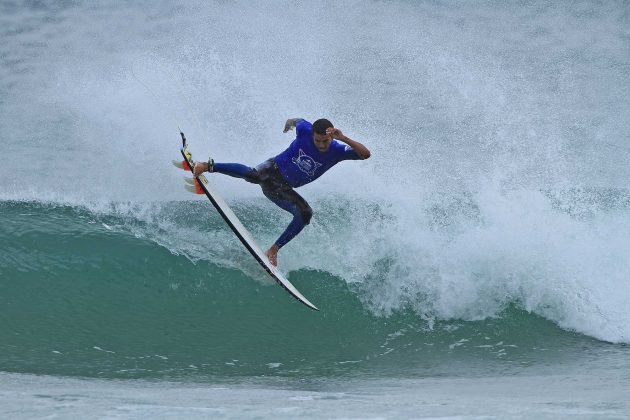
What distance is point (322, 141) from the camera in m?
6.26

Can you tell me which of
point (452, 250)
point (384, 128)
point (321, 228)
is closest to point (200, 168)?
point (321, 228)

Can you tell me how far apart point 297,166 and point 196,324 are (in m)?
1.61

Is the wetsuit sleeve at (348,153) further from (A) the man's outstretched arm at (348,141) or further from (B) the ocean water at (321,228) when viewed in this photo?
(B) the ocean water at (321,228)

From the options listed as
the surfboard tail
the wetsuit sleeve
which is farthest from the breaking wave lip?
the wetsuit sleeve

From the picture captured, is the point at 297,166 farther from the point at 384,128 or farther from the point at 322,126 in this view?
the point at 384,128

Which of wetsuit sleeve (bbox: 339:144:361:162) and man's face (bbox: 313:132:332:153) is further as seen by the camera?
wetsuit sleeve (bbox: 339:144:361:162)

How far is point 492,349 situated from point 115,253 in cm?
367

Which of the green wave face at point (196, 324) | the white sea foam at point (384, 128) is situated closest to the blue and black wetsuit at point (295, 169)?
the green wave face at point (196, 324)

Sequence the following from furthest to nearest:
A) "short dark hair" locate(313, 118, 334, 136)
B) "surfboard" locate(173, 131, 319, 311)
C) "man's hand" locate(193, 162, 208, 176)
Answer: "surfboard" locate(173, 131, 319, 311)
"man's hand" locate(193, 162, 208, 176)
"short dark hair" locate(313, 118, 334, 136)

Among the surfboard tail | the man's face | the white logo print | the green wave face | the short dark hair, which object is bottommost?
the green wave face

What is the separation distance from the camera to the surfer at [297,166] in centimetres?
637

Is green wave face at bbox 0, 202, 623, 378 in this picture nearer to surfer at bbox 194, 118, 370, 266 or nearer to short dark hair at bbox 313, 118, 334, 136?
surfer at bbox 194, 118, 370, 266

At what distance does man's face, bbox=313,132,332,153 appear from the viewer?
6.20 meters

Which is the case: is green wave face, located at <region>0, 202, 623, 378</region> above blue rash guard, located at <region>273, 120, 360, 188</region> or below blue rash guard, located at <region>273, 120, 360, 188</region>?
below
